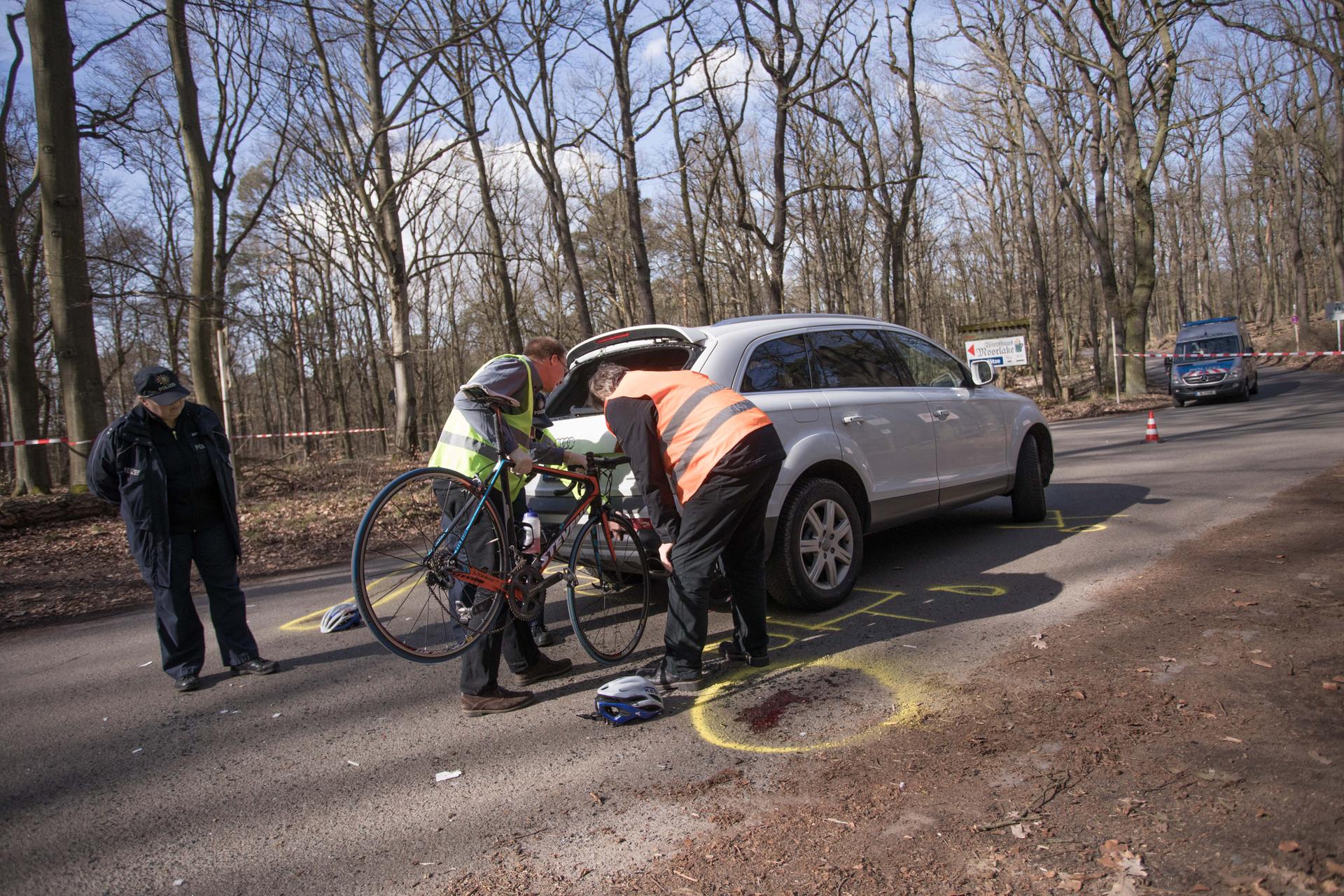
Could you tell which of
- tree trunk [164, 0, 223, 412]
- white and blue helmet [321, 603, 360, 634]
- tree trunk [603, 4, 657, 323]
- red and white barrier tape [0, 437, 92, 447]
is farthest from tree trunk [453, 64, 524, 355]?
white and blue helmet [321, 603, 360, 634]

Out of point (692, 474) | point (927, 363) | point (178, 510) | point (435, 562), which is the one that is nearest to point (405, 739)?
point (435, 562)

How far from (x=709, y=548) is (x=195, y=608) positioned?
312 centimetres

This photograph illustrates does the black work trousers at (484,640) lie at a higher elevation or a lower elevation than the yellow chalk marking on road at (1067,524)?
higher

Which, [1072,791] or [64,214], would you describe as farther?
[64,214]

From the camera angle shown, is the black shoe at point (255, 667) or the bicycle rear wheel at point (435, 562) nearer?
the bicycle rear wheel at point (435, 562)

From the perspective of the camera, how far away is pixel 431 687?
439 cm

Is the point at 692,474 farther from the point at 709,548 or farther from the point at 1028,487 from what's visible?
the point at 1028,487

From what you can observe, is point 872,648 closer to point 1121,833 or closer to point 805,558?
point 805,558

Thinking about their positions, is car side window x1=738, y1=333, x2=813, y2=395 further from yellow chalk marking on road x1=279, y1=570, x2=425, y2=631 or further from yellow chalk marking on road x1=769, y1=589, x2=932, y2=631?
yellow chalk marking on road x1=279, y1=570, x2=425, y2=631

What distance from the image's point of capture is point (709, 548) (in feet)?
13.0

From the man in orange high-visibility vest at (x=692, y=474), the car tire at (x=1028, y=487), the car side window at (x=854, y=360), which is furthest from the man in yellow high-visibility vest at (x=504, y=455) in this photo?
the car tire at (x=1028, y=487)

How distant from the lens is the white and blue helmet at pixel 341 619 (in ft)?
17.8

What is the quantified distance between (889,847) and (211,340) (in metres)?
15.1

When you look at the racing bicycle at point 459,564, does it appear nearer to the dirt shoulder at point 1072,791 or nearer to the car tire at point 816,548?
the car tire at point 816,548
